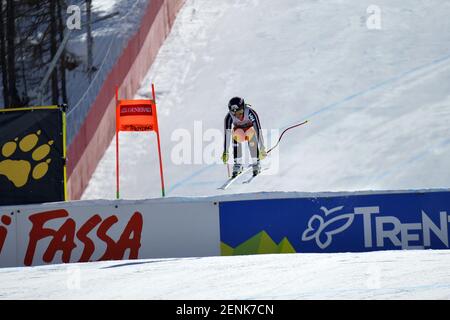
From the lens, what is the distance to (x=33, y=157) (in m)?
9.32

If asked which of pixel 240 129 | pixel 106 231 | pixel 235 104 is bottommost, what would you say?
pixel 106 231

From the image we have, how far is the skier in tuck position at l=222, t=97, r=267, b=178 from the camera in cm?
1175

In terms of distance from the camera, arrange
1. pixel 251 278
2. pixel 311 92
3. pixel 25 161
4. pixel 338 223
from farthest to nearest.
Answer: pixel 311 92 → pixel 25 161 → pixel 338 223 → pixel 251 278

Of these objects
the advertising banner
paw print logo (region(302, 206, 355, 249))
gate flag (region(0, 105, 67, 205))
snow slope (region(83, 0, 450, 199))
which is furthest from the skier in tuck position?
paw print logo (region(302, 206, 355, 249))

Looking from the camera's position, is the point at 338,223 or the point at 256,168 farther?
the point at 256,168

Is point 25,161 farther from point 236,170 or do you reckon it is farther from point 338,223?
point 236,170

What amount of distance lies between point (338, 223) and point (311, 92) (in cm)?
748

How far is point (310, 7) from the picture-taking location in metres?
18.4

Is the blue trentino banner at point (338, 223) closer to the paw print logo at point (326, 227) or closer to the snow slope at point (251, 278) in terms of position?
the paw print logo at point (326, 227)

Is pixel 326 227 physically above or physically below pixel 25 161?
below

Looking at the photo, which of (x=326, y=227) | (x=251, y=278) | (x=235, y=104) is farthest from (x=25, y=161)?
(x=251, y=278)

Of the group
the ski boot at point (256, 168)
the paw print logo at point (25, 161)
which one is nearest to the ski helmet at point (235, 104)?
the ski boot at point (256, 168)

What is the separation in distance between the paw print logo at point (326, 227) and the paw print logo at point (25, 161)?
110 inches

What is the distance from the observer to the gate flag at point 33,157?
9.27m
